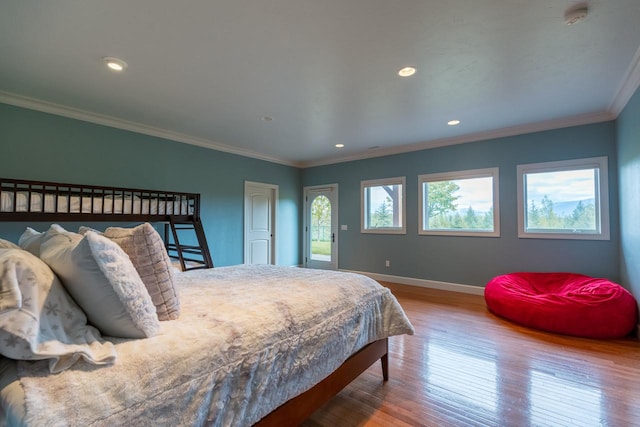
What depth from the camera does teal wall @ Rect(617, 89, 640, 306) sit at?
2.82 meters

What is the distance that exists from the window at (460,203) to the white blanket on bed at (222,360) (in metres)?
3.41

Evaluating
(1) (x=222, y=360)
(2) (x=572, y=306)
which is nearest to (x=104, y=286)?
(1) (x=222, y=360)

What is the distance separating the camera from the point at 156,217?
11.9 feet

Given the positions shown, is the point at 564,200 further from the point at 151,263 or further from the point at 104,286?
the point at 104,286

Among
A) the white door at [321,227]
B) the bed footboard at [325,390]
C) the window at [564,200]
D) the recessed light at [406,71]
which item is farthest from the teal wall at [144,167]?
the window at [564,200]

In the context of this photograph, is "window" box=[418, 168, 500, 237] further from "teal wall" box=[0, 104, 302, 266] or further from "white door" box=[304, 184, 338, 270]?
"teal wall" box=[0, 104, 302, 266]

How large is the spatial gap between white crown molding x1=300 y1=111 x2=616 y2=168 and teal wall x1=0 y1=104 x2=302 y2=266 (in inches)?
74.2

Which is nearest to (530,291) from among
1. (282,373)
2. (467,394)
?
Answer: (467,394)

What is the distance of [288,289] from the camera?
1752mm

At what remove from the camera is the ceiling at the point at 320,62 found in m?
1.90

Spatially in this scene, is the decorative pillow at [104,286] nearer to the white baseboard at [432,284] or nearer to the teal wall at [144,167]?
the teal wall at [144,167]

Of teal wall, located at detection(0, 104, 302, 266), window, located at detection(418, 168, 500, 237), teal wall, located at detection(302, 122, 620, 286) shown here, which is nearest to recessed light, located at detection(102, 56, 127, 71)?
teal wall, located at detection(0, 104, 302, 266)

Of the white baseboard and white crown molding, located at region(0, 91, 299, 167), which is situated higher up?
white crown molding, located at region(0, 91, 299, 167)

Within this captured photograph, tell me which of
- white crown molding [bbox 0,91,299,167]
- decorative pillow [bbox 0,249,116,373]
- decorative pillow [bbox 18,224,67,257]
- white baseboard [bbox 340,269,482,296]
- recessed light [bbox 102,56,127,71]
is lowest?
white baseboard [bbox 340,269,482,296]
